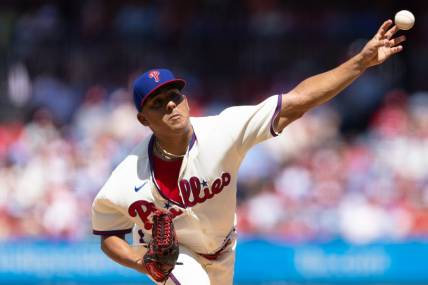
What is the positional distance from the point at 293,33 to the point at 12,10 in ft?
13.1

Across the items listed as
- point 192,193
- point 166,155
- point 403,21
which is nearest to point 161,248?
point 192,193

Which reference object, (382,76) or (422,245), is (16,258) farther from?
(382,76)

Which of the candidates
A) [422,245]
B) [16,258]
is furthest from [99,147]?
[422,245]

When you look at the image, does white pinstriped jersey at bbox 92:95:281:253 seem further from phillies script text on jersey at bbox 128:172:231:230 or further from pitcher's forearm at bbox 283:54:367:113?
pitcher's forearm at bbox 283:54:367:113

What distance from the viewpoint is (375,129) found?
43.2 feet

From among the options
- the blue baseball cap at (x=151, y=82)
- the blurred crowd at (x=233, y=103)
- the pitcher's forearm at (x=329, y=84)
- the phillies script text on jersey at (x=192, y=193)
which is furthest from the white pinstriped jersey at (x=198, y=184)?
the blurred crowd at (x=233, y=103)

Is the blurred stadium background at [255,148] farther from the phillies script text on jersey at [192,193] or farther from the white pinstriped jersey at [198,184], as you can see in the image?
the phillies script text on jersey at [192,193]

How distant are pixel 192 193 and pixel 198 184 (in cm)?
7

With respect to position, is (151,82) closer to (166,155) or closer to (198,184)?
(166,155)

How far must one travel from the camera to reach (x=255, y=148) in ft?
41.4

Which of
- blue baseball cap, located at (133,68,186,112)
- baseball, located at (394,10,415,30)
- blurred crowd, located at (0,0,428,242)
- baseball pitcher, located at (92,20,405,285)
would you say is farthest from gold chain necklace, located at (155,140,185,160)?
blurred crowd, located at (0,0,428,242)

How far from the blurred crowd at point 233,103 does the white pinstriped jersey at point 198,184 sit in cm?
558

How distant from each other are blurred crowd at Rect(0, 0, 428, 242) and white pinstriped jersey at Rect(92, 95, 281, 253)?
5.58 metres

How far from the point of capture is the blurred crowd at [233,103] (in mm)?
11906
